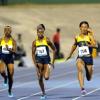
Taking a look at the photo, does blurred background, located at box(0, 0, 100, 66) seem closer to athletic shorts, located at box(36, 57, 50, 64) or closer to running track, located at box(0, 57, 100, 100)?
running track, located at box(0, 57, 100, 100)

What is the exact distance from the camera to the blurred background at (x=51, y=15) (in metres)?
55.6

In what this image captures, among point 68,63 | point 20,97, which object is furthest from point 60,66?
point 20,97

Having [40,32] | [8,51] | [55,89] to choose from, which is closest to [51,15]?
[55,89]

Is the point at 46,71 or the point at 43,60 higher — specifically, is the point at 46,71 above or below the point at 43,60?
below

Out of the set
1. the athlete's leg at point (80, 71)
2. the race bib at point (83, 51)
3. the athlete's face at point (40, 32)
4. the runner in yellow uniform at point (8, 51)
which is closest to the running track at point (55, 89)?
the athlete's leg at point (80, 71)

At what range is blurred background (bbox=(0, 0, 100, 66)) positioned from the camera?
55.6m

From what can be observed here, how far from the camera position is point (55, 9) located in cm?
6372

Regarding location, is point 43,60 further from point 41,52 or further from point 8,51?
point 8,51

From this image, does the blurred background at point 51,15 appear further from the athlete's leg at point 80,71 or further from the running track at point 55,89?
the athlete's leg at point 80,71

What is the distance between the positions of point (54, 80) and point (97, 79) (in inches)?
61.0

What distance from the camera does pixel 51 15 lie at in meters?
61.9

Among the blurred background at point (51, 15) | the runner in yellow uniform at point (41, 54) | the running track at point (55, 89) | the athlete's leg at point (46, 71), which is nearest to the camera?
the athlete's leg at point (46, 71)

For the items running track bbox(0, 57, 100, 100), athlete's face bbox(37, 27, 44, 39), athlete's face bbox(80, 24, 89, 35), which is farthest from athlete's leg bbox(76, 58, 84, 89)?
athlete's face bbox(37, 27, 44, 39)

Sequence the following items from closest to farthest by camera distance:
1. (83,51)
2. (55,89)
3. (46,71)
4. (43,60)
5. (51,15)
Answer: (46,71) < (43,60) < (83,51) < (55,89) < (51,15)
